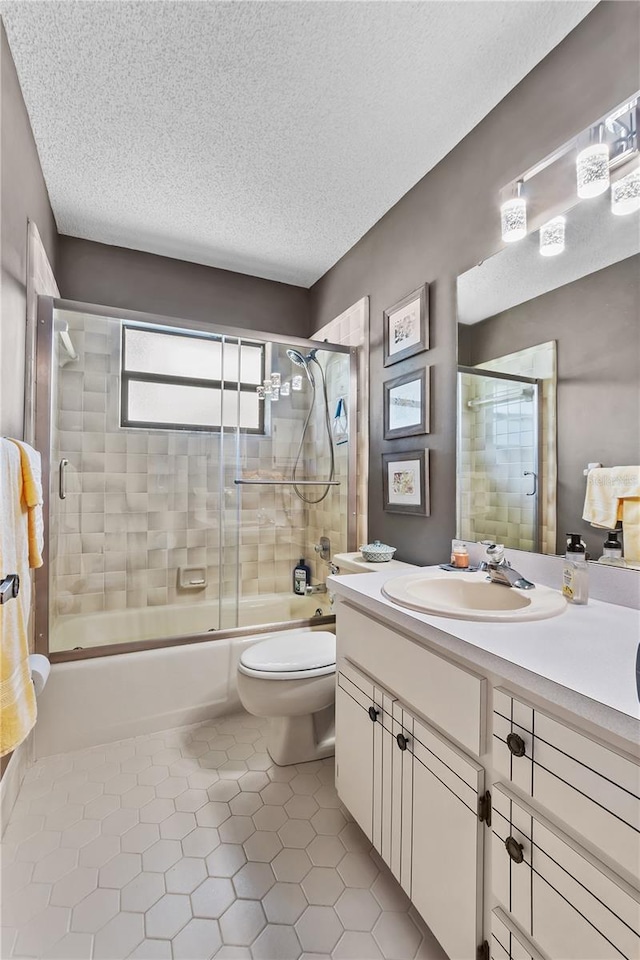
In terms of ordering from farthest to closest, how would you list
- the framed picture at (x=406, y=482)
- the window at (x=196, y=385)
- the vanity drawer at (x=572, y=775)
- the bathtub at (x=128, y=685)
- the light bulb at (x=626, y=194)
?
the window at (x=196, y=385), the framed picture at (x=406, y=482), the bathtub at (x=128, y=685), the light bulb at (x=626, y=194), the vanity drawer at (x=572, y=775)

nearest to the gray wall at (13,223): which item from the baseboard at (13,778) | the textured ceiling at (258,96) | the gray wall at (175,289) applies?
the textured ceiling at (258,96)

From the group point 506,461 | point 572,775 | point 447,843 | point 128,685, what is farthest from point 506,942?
point 128,685

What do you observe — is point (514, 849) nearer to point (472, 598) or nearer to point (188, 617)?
point (472, 598)

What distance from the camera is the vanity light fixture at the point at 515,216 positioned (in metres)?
1.41

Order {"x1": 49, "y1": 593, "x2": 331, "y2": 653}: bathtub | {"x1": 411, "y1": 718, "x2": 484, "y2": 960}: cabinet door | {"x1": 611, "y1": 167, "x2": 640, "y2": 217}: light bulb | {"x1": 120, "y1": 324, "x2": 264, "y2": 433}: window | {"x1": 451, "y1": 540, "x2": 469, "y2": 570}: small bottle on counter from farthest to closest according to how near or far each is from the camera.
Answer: {"x1": 120, "y1": 324, "x2": 264, "y2": 433}: window < {"x1": 49, "y1": 593, "x2": 331, "y2": 653}: bathtub < {"x1": 451, "y1": 540, "x2": 469, "y2": 570}: small bottle on counter < {"x1": 611, "y1": 167, "x2": 640, "y2": 217}: light bulb < {"x1": 411, "y1": 718, "x2": 484, "y2": 960}: cabinet door

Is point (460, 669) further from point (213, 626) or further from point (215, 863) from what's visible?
point (213, 626)

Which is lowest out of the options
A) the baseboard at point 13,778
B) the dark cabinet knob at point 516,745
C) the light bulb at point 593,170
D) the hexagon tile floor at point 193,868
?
the hexagon tile floor at point 193,868

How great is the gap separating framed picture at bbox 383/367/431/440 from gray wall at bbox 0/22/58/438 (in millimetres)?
1587

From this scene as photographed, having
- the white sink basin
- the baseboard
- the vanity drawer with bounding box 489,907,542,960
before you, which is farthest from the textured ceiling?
the baseboard

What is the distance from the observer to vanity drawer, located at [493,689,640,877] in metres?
0.59

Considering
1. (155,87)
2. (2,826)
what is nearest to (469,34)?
(155,87)

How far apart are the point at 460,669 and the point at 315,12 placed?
6.06 ft

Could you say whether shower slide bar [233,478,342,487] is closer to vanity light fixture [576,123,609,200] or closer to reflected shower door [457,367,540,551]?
reflected shower door [457,367,540,551]

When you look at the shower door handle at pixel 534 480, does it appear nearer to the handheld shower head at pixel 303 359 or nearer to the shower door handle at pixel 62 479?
the handheld shower head at pixel 303 359
